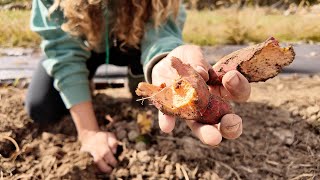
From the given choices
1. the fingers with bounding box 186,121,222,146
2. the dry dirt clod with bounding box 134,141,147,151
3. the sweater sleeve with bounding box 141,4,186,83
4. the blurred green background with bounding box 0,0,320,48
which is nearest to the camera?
the fingers with bounding box 186,121,222,146

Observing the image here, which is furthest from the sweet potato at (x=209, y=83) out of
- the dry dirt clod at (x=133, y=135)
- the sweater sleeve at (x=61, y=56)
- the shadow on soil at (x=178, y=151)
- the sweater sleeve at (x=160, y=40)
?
the sweater sleeve at (x=61, y=56)

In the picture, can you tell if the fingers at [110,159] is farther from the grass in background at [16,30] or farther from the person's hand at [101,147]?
the grass in background at [16,30]

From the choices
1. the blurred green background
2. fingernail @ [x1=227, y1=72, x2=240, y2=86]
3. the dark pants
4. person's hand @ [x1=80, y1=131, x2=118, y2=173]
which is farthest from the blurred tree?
fingernail @ [x1=227, y1=72, x2=240, y2=86]

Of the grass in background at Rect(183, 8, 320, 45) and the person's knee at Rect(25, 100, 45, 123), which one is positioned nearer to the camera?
the person's knee at Rect(25, 100, 45, 123)

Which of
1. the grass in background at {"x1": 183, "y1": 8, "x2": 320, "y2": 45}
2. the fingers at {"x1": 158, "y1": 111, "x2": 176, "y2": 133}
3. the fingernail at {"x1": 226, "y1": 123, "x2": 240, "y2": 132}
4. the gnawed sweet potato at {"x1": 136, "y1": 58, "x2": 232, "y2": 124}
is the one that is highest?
the gnawed sweet potato at {"x1": 136, "y1": 58, "x2": 232, "y2": 124}

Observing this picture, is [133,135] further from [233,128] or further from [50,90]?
[233,128]

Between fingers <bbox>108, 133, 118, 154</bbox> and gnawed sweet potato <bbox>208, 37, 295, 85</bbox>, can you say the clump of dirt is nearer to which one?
fingers <bbox>108, 133, 118, 154</bbox>

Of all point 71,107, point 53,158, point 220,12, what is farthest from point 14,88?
point 220,12
